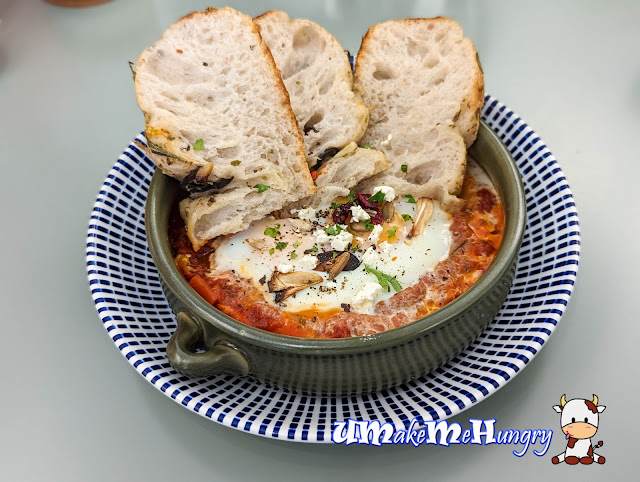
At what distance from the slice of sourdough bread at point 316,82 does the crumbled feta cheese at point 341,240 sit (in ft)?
1.43

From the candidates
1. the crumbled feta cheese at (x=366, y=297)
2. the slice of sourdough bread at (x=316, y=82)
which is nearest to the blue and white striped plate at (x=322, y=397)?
the crumbled feta cheese at (x=366, y=297)

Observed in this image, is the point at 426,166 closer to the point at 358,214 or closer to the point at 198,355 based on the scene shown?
the point at 358,214

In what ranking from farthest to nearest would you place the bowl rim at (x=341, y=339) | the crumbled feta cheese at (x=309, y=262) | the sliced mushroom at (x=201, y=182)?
the sliced mushroom at (x=201, y=182)
the crumbled feta cheese at (x=309, y=262)
the bowl rim at (x=341, y=339)

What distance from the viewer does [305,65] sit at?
2777mm

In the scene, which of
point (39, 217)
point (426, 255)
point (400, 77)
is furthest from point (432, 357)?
point (39, 217)

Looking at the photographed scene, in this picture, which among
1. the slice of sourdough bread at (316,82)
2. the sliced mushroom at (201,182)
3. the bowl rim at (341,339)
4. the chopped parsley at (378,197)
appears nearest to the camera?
the bowl rim at (341,339)

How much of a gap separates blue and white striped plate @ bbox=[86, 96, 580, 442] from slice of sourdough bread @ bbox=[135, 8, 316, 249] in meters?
0.37

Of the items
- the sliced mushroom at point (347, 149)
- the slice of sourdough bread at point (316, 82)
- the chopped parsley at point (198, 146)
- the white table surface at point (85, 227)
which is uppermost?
the slice of sourdough bread at point (316, 82)

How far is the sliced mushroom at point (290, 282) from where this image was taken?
2.19 m

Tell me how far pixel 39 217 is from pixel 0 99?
45.9 inches

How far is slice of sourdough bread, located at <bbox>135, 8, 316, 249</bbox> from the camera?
238 cm

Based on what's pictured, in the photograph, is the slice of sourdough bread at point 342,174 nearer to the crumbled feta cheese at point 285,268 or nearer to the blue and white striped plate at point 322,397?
the crumbled feta cheese at point 285,268

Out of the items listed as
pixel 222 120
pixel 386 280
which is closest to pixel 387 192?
pixel 386 280

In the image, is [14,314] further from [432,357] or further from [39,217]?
[432,357]
